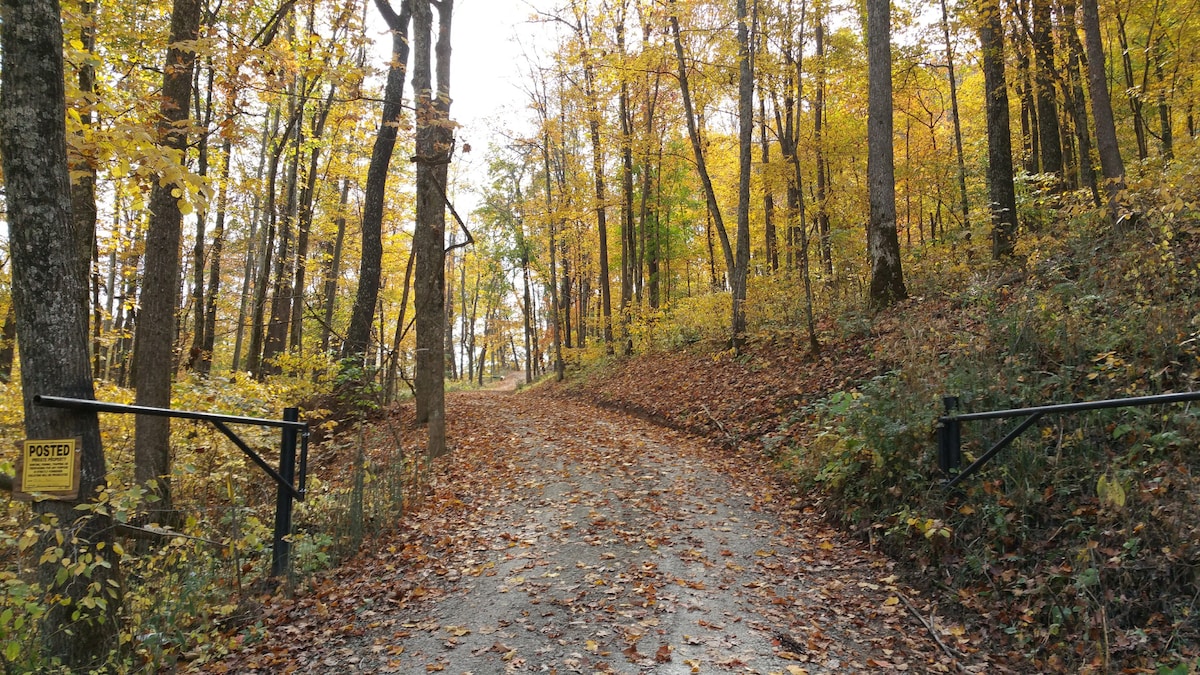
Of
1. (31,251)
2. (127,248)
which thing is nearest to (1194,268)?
(31,251)

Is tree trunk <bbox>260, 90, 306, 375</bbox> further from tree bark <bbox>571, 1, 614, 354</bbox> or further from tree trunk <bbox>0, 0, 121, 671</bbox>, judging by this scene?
tree trunk <bbox>0, 0, 121, 671</bbox>

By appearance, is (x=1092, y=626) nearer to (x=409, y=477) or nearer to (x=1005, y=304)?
(x=1005, y=304)

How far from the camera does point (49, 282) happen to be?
3.62 meters

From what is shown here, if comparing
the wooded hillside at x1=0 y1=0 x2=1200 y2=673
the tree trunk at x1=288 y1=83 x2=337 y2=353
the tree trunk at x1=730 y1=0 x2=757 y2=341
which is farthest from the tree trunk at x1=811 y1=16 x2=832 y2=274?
the tree trunk at x1=288 y1=83 x2=337 y2=353

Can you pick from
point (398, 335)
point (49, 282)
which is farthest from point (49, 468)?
point (398, 335)

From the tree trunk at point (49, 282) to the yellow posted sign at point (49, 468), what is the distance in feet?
0.28

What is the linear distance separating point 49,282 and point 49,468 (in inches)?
43.4

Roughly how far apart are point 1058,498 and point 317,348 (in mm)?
13761

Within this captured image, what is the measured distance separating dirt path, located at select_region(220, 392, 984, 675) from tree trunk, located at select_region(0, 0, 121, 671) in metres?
1.12

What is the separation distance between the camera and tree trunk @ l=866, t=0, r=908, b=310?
A: 10570 millimetres

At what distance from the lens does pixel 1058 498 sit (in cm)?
451

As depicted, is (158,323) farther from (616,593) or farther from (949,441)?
(949,441)

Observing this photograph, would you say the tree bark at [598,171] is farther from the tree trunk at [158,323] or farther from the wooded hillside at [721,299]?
the tree trunk at [158,323]

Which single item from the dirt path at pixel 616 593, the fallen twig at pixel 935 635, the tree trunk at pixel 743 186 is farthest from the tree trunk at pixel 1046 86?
the fallen twig at pixel 935 635
